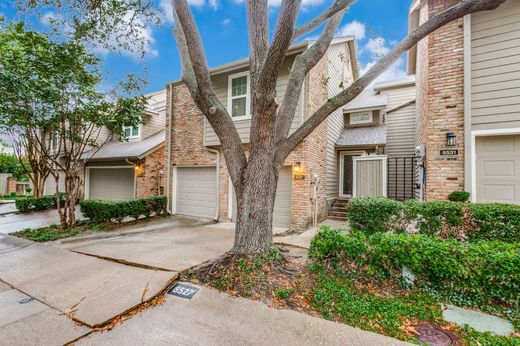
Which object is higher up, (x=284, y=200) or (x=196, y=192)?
(x=196, y=192)

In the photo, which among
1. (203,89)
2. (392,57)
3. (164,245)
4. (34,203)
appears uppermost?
(392,57)

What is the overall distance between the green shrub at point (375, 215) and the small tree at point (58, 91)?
7535 millimetres

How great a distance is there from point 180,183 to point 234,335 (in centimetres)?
818

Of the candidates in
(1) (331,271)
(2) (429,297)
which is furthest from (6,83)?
(2) (429,297)

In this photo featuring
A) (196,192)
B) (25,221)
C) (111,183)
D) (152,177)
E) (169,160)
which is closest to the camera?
(25,221)

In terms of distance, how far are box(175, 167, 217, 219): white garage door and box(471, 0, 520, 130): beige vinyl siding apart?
791 cm

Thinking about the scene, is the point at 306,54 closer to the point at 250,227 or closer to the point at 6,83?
the point at 250,227

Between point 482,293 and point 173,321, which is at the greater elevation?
point 482,293

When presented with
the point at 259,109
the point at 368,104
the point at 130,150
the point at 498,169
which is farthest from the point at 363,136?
the point at 130,150

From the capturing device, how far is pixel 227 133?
13.6 ft

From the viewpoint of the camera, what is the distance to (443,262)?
122 inches

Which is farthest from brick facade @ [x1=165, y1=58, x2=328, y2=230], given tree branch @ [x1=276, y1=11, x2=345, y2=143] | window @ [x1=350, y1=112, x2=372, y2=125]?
window @ [x1=350, y1=112, x2=372, y2=125]

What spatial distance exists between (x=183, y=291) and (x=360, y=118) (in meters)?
10.6

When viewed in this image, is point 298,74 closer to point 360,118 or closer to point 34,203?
point 360,118
